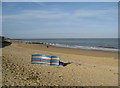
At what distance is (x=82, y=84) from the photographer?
424 inches

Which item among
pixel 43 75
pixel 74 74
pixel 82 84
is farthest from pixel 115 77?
pixel 43 75

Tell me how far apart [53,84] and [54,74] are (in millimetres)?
2130

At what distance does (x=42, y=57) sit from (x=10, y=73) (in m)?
4.07

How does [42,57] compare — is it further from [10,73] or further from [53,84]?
[53,84]

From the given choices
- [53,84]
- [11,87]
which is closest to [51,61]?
[53,84]

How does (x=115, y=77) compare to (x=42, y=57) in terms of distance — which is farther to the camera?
(x=42, y=57)

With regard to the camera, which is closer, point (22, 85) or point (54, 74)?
point (22, 85)

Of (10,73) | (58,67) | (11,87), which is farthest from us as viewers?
(58,67)

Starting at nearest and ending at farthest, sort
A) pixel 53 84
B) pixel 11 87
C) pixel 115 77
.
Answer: pixel 11 87, pixel 53 84, pixel 115 77

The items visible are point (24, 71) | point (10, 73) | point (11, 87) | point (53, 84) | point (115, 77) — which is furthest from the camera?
point (115, 77)

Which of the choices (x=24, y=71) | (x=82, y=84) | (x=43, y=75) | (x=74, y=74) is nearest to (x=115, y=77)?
(x=74, y=74)

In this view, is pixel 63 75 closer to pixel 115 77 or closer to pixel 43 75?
pixel 43 75

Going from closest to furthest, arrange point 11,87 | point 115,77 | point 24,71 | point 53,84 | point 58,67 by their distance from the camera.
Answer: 1. point 11,87
2. point 53,84
3. point 24,71
4. point 115,77
5. point 58,67

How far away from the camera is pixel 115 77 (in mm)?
13203
